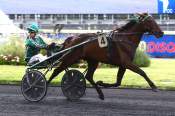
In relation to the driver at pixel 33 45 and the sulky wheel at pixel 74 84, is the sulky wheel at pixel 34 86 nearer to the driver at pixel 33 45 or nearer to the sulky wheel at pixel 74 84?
the driver at pixel 33 45

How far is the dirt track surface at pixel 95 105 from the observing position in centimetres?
1005

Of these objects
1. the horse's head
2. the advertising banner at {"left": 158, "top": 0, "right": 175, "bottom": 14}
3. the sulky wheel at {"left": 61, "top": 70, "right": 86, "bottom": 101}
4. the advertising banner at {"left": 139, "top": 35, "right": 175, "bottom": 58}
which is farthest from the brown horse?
the advertising banner at {"left": 158, "top": 0, "right": 175, "bottom": 14}

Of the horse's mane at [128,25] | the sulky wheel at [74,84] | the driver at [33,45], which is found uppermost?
the horse's mane at [128,25]

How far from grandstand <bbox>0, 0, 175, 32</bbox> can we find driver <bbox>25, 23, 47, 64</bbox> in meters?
40.4

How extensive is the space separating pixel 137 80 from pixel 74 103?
20.9 feet

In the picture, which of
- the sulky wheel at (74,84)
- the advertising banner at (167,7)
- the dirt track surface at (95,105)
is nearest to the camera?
the dirt track surface at (95,105)

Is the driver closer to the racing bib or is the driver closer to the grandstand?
the racing bib

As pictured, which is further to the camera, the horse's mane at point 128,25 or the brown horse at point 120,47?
the horse's mane at point 128,25

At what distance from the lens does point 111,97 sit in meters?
13.1

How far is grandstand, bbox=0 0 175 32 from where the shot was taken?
176 ft

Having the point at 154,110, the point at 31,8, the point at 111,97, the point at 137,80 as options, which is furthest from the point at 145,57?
the point at 31,8

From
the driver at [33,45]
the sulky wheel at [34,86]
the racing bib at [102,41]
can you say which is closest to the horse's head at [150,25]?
the racing bib at [102,41]

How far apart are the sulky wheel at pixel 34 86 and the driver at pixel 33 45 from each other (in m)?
0.51

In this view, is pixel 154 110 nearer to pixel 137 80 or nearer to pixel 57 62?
pixel 57 62
